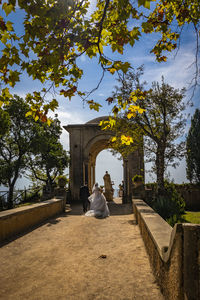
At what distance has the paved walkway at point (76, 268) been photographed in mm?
3049

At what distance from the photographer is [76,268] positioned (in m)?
3.97

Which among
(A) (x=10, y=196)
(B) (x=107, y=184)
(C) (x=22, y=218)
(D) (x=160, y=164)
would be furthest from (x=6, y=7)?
(B) (x=107, y=184)

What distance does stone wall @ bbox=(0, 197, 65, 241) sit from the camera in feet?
19.5

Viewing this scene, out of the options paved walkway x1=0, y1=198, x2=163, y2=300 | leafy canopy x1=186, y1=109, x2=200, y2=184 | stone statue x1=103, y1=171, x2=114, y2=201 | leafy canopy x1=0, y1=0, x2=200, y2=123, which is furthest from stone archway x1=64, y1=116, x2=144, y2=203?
leafy canopy x1=0, y1=0, x2=200, y2=123

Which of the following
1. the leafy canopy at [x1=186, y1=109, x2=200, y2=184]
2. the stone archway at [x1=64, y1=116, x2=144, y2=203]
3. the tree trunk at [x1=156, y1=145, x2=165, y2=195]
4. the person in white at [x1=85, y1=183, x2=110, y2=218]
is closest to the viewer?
the person in white at [x1=85, y1=183, x2=110, y2=218]

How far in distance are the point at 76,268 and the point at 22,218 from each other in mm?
3650

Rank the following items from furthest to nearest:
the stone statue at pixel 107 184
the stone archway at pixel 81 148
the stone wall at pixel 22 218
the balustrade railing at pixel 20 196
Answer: the stone statue at pixel 107 184, the stone archway at pixel 81 148, the balustrade railing at pixel 20 196, the stone wall at pixel 22 218

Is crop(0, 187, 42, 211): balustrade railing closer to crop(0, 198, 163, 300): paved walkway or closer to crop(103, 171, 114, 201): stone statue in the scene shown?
crop(103, 171, 114, 201): stone statue

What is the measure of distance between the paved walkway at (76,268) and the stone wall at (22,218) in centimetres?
35

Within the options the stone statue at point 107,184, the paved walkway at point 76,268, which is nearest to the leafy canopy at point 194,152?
the stone statue at point 107,184

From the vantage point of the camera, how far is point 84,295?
2986mm

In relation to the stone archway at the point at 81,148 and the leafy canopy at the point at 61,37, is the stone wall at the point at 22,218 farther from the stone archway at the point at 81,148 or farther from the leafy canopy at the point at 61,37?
the stone archway at the point at 81,148

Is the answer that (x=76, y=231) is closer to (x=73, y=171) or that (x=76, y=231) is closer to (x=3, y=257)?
(x=3, y=257)

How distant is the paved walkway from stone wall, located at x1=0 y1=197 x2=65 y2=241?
35 cm
